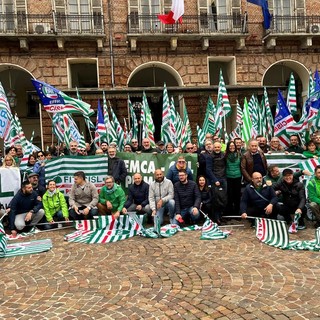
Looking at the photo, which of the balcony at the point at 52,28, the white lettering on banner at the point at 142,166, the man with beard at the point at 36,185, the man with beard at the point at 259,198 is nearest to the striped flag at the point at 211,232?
the man with beard at the point at 259,198

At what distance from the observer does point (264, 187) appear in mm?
8008

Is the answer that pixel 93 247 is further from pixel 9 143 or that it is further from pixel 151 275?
pixel 9 143

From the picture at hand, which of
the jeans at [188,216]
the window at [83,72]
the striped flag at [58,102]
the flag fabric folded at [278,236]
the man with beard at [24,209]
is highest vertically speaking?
the window at [83,72]

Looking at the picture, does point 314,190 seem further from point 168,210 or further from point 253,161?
point 168,210

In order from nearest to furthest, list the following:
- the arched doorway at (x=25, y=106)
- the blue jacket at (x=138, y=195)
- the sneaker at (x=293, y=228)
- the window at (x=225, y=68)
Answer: the sneaker at (x=293, y=228), the blue jacket at (x=138, y=195), the window at (x=225, y=68), the arched doorway at (x=25, y=106)

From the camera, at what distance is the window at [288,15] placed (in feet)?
69.8

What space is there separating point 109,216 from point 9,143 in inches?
182

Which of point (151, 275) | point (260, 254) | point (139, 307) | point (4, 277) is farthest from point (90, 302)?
point (260, 254)

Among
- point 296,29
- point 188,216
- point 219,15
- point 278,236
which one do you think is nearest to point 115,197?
point 188,216

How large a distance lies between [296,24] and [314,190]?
1642 centimetres

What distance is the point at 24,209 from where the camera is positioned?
27.6 feet

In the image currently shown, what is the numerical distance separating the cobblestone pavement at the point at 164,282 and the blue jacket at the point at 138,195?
63.5 inches

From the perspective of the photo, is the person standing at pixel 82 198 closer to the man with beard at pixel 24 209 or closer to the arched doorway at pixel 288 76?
the man with beard at pixel 24 209

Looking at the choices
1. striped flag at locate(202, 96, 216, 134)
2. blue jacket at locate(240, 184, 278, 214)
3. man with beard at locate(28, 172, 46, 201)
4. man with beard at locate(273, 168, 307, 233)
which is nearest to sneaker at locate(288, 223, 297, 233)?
man with beard at locate(273, 168, 307, 233)
